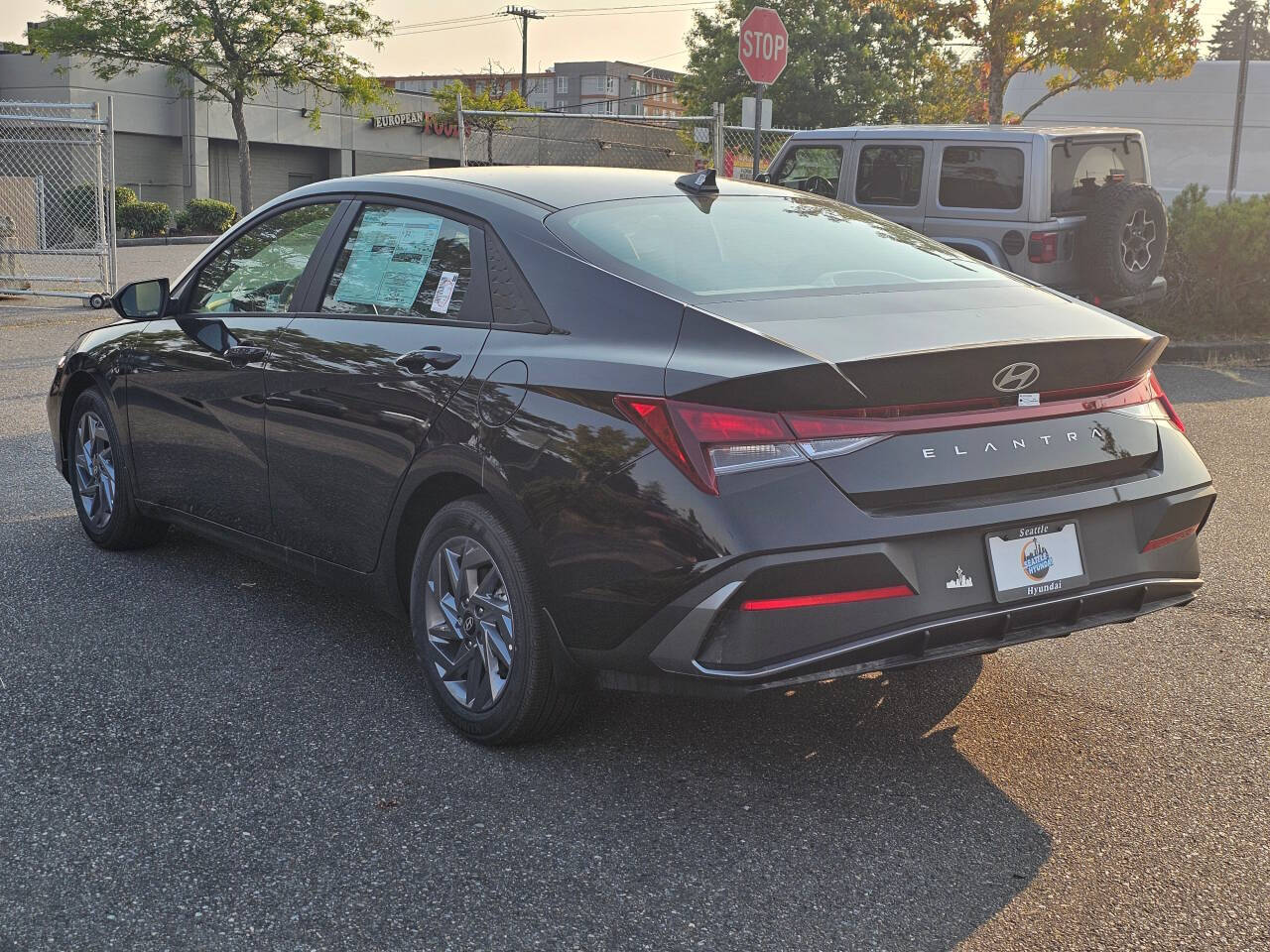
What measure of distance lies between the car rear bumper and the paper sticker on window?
1.23 metres

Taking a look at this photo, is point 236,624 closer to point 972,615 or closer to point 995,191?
point 972,615

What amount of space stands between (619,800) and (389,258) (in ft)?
6.12

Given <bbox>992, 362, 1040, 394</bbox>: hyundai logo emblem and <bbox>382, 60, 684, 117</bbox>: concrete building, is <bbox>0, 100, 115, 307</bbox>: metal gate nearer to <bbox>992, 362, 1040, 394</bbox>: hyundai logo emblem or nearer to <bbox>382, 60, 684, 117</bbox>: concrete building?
<bbox>992, 362, 1040, 394</bbox>: hyundai logo emblem

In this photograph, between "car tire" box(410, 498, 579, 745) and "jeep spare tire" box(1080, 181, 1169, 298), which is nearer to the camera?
"car tire" box(410, 498, 579, 745)

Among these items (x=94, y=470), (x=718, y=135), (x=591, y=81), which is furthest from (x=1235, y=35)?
(x=94, y=470)

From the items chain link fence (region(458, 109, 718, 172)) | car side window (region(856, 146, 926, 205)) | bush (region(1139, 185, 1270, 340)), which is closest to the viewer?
car side window (region(856, 146, 926, 205))

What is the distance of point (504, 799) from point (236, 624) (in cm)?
180

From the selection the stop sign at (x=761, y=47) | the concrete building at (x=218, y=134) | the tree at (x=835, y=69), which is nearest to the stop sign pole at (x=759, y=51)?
the stop sign at (x=761, y=47)

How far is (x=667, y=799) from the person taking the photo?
138 inches

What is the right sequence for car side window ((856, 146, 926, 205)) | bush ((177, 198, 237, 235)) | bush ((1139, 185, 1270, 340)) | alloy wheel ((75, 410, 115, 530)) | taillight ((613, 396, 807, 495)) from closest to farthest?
1. taillight ((613, 396, 807, 495))
2. alloy wheel ((75, 410, 115, 530))
3. car side window ((856, 146, 926, 205))
4. bush ((1139, 185, 1270, 340))
5. bush ((177, 198, 237, 235))

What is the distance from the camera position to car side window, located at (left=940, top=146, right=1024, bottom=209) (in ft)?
34.2

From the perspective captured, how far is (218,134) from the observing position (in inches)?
1929

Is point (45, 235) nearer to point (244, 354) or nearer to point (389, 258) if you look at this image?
point (244, 354)

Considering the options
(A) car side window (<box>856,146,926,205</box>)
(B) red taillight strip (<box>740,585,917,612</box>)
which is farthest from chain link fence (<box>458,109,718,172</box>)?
(B) red taillight strip (<box>740,585,917,612</box>)
